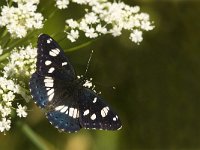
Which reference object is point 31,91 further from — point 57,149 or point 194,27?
point 194,27

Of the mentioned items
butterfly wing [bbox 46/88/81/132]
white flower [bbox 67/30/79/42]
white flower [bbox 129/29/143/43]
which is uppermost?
white flower [bbox 129/29/143/43]

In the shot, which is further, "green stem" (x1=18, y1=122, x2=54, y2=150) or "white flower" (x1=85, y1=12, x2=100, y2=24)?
"green stem" (x1=18, y1=122, x2=54, y2=150)

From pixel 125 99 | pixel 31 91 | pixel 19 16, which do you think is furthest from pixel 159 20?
pixel 31 91

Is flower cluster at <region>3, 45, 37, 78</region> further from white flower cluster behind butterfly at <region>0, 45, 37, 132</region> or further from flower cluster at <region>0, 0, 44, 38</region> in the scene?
flower cluster at <region>0, 0, 44, 38</region>

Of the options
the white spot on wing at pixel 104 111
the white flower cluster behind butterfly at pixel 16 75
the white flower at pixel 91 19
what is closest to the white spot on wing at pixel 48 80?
the white flower cluster behind butterfly at pixel 16 75

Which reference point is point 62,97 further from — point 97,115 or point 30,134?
point 30,134

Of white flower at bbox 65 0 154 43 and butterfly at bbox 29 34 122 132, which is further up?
white flower at bbox 65 0 154 43

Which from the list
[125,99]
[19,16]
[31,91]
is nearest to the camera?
[31,91]

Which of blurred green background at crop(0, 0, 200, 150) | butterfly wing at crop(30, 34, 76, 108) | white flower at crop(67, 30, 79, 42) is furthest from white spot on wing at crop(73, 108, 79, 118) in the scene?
blurred green background at crop(0, 0, 200, 150)
